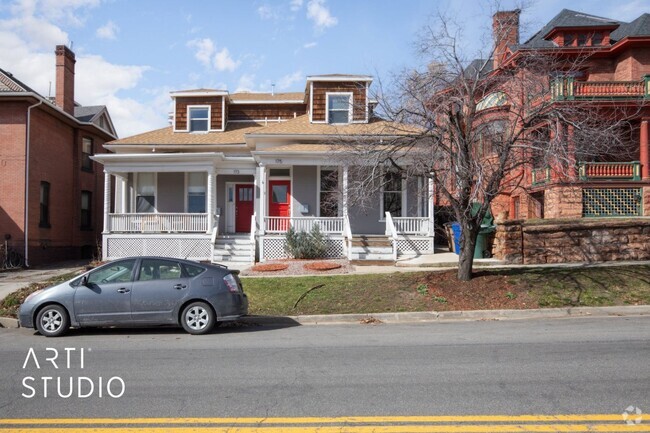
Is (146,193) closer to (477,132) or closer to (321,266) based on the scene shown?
(321,266)

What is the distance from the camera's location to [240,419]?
4871 mm

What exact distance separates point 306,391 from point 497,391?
2.09m

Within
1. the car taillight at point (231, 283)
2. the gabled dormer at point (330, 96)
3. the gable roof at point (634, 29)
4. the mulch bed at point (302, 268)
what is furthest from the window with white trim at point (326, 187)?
the gable roof at point (634, 29)

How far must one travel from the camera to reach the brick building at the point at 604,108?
67.1ft

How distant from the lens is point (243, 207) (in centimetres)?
2241

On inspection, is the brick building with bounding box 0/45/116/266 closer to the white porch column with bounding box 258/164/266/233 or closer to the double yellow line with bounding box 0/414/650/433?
the white porch column with bounding box 258/164/266/233

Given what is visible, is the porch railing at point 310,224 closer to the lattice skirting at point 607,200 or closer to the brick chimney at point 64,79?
the lattice skirting at point 607,200

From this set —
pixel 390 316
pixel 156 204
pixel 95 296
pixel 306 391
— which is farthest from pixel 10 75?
pixel 306 391

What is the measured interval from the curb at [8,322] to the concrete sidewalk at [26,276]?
240 cm

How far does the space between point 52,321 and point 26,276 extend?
10.2 meters

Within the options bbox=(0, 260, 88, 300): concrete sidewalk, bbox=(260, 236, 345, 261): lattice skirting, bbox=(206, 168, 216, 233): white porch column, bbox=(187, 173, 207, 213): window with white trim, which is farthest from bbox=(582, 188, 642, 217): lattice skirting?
Answer: bbox=(0, 260, 88, 300): concrete sidewalk

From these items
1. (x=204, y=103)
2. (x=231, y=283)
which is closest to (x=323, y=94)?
(x=204, y=103)

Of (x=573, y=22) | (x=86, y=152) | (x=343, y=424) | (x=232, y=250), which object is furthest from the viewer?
(x=86, y=152)

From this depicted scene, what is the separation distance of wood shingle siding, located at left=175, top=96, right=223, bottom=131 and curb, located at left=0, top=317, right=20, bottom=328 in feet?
48.0
